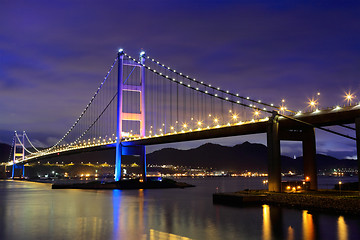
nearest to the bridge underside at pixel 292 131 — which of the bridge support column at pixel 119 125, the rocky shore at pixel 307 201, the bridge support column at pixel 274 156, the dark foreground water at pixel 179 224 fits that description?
the bridge support column at pixel 274 156

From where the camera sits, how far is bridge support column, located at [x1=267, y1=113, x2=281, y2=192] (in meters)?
34.1

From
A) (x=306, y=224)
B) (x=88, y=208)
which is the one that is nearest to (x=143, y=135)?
(x=88, y=208)

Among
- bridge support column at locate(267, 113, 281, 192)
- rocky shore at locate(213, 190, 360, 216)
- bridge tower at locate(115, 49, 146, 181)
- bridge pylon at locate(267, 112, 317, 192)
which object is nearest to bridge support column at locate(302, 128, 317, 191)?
bridge pylon at locate(267, 112, 317, 192)

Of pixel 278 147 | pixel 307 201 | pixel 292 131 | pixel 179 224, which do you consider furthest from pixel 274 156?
pixel 179 224

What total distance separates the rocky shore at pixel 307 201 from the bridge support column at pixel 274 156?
4.95 ft

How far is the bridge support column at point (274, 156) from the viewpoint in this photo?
34.1m

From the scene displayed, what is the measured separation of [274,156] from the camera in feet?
112

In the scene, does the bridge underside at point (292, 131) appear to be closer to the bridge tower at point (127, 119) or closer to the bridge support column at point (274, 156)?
the bridge support column at point (274, 156)

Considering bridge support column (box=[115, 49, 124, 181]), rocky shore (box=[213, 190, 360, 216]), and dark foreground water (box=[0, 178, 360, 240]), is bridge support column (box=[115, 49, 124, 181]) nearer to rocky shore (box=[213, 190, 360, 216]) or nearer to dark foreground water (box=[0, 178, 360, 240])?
rocky shore (box=[213, 190, 360, 216])

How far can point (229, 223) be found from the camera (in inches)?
905

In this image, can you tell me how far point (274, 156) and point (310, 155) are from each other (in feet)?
15.9

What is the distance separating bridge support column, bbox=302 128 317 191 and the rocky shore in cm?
600

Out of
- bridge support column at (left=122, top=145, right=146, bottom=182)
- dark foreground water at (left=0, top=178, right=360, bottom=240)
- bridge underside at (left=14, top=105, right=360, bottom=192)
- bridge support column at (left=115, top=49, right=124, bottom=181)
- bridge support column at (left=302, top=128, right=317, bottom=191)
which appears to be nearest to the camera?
dark foreground water at (left=0, top=178, right=360, bottom=240)

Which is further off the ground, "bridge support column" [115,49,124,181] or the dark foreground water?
"bridge support column" [115,49,124,181]
